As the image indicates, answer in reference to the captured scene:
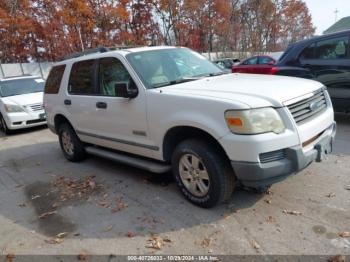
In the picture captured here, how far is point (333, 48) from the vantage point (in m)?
6.51

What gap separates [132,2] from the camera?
105 ft

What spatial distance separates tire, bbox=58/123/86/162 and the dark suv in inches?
174

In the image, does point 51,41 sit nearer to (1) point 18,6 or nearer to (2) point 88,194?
(1) point 18,6

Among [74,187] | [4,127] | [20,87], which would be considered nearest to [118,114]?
[74,187]

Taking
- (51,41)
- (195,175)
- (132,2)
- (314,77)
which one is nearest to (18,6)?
(51,41)

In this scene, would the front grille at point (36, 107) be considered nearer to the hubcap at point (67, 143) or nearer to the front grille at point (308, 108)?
the hubcap at point (67, 143)

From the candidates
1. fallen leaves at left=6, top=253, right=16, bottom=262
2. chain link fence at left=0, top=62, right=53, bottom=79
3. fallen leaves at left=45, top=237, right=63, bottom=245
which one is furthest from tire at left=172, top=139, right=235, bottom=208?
chain link fence at left=0, top=62, right=53, bottom=79

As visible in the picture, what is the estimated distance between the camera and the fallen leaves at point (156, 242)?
3.17 meters

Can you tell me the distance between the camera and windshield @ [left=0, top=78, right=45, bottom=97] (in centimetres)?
1007

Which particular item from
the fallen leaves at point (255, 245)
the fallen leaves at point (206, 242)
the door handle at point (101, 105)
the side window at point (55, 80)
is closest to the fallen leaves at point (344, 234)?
the fallen leaves at point (255, 245)

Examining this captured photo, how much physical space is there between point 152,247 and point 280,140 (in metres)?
1.55

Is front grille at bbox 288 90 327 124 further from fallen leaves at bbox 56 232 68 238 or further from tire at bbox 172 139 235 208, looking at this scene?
fallen leaves at bbox 56 232 68 238

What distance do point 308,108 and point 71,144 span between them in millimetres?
4118

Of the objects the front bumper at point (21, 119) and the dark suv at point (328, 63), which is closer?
the dark suv at point (328, 63)
